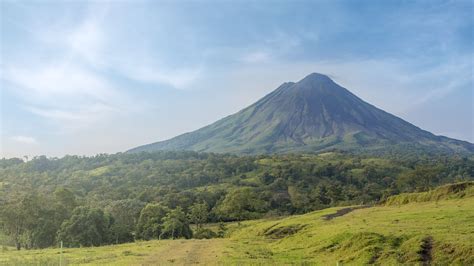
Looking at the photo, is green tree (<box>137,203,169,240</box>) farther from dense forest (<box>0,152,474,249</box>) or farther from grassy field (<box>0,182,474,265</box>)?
grassy field (<box>0,182,474,265</box>)

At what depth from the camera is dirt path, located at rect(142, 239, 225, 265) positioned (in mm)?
24022

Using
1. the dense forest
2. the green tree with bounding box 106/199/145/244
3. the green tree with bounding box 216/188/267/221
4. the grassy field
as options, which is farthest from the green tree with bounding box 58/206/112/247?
the green tree with bounding box 216/188/267/221

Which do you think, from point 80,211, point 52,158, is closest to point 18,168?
point 52,158

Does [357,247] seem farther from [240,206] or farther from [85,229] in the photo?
[240,206]

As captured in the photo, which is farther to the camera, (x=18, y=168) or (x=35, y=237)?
(x=18, y=168)

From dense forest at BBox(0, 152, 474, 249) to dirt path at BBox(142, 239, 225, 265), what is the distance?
18.5 metres

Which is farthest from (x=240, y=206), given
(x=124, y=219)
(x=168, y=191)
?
(x=168, y=191)

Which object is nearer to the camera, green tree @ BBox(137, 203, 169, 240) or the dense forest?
the dense forest

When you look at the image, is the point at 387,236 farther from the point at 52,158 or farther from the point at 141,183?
the point at 52,158

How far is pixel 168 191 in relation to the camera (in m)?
92.1

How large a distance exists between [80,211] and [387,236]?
33.0m

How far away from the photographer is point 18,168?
145875 mm

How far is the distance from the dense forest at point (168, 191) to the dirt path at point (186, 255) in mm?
18469

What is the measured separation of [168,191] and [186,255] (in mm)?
66239
